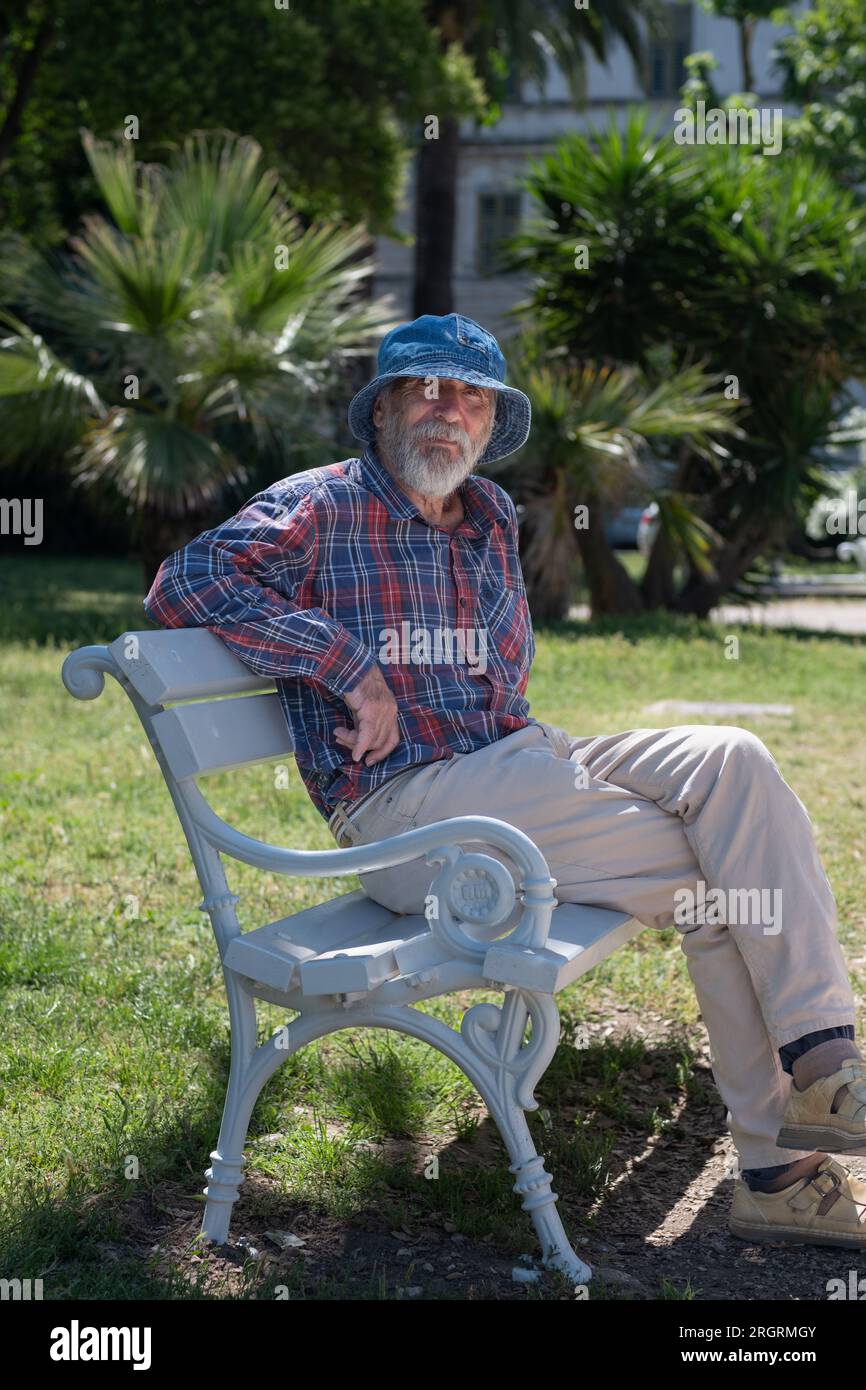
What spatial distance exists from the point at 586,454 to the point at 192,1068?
8236 mm

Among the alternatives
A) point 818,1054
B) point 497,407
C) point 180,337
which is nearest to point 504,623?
A: point 497,407

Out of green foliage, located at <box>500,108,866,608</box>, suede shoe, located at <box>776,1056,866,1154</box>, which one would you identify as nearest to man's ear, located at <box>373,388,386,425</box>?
suede shoe, located at <box>776,1056,866,1154</box>

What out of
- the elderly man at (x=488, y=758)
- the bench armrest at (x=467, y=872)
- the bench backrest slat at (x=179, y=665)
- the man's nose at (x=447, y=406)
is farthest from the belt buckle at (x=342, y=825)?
the man's nose at (x=447, y=406)

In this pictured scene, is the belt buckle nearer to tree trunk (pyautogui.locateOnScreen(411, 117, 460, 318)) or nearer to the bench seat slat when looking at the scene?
the bench seat slat

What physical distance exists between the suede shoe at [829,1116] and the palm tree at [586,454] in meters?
8.53

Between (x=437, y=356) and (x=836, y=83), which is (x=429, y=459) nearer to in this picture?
(x=437, y=356)

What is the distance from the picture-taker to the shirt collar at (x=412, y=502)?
10.6 ft

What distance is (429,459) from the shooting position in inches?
127

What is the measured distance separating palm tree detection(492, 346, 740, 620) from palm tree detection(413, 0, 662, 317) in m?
6.60

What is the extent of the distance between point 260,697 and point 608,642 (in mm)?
7345

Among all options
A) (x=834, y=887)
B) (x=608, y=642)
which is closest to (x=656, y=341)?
(x=608, y=642)

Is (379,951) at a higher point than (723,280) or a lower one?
lower

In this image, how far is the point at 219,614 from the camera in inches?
115
